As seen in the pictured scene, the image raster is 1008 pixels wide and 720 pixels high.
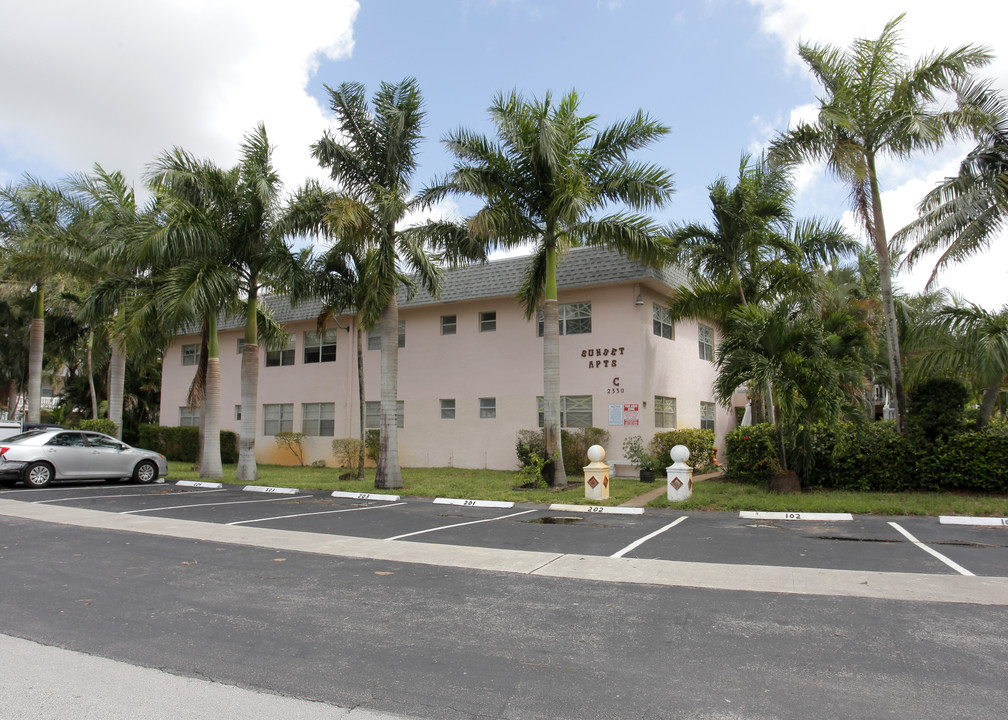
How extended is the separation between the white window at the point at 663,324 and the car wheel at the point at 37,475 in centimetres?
1688

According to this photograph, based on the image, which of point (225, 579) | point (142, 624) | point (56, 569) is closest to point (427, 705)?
point (142, 624)

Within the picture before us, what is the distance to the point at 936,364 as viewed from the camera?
590 inches

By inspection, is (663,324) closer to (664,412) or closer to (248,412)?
(664,412)

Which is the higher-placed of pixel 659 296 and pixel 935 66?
pixel 935 66

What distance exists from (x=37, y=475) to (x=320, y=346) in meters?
11.6

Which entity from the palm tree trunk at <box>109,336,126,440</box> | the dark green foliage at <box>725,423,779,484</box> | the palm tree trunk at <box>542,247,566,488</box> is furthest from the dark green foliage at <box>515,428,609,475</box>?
the palm tree trunk at <box>109,336,126,440</box>

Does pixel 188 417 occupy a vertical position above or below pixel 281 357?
below

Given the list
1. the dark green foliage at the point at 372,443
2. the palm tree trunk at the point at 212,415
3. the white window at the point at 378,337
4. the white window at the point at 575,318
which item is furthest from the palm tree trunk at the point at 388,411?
the white window at the point at 378,337

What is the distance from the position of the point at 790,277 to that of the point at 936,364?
4.57 m

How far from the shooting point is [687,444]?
64.3 ft

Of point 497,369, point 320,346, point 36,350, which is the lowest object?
point 497,369

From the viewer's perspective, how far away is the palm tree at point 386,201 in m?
16.7

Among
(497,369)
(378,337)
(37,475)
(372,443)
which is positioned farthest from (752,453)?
(37,475)

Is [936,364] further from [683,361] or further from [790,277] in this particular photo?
[683,361]
